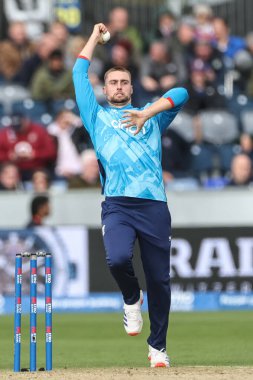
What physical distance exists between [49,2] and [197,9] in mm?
2540

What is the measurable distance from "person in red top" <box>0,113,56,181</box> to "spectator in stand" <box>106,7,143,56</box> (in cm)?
316

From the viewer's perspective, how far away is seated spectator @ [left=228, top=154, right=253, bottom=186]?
55.0 ft

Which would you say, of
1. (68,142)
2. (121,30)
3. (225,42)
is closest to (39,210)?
(68,142)

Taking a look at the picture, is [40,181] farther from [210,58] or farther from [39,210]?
[210,58]

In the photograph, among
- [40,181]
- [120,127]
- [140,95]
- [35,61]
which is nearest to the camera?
[120,127]

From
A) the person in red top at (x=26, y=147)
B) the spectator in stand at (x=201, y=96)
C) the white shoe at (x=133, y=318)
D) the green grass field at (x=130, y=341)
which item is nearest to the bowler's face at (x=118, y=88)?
the white shoe at (x=133, y=318)

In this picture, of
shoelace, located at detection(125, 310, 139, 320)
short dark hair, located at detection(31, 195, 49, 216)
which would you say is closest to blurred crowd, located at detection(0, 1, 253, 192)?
short dark hair, located at detection(31, 195, 49, 216)

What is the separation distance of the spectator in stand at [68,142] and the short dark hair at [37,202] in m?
1.80

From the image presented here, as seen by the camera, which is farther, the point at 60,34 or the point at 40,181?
the point at 60,34

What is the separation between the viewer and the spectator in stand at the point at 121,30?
66.0 feet

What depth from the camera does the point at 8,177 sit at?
16.7 metres

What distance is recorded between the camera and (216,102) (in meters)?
18.8

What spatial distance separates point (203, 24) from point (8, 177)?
226 inches

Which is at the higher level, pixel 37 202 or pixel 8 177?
pixel 8 177
